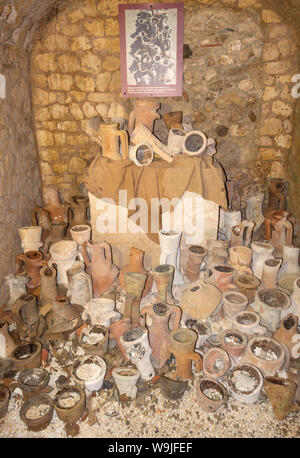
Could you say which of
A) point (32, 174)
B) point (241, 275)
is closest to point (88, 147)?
point (32, 174)

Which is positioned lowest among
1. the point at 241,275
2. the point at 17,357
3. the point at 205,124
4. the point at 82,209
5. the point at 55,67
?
the point at 17,357

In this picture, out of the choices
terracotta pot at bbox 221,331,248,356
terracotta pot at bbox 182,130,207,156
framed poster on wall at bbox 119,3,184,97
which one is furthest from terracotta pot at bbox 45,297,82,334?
framed poster on wall at bbox 119,3,184,97

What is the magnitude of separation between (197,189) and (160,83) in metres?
1.65

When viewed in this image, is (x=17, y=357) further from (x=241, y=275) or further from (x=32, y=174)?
(x=32, y=174)

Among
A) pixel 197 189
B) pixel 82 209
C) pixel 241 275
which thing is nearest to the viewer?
pixel 241 275

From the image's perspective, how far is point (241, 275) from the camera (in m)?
2.73

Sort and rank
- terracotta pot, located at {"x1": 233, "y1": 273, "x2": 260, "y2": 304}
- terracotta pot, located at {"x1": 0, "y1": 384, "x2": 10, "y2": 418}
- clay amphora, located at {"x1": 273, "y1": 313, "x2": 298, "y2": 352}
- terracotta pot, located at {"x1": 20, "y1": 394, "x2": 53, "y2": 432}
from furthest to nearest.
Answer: terracotta pot, located at {"x1": 233, "y1": 273, "x2": 260, "y2": 304}, clay amphora, located at {"x1": 273, "y1": 313, "x2": 298, "y2": 352}, terracotta pot, located at {"x1": 0, "y1": 384, "x2": 10, "y2": 418}, terracotta pot, located at {"x1": 20, "y1": 394, "x2": 53, "y2": 432}

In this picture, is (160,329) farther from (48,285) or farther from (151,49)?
(151,49)

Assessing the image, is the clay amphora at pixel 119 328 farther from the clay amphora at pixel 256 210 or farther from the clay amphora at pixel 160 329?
the clay amphora at pixel 256 210

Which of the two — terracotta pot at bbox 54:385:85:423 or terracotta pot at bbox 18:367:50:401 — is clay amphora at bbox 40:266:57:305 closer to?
terracotta pot at bbox 18:367:50:401

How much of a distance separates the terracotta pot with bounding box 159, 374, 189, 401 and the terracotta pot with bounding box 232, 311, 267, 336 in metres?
0.58

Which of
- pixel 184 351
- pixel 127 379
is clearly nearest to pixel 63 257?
pixel 127 379

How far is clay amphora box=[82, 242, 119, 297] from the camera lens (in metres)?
2.74

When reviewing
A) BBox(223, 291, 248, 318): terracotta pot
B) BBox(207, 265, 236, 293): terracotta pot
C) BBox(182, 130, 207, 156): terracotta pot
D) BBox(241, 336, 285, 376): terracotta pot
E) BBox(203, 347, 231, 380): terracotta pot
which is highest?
BBox(182, 130, 207, 156): terracotta pot
